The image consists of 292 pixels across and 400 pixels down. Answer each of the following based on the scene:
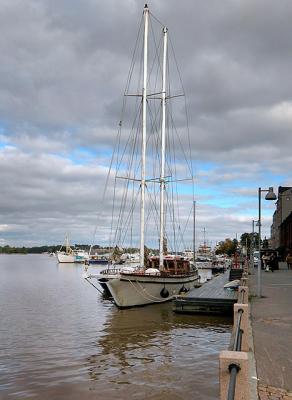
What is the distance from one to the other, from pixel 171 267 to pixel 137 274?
6.96m

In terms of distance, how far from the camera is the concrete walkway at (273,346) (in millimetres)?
7671

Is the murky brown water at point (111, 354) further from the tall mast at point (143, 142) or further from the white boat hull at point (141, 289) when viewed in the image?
the tall mast at point (143, 142)

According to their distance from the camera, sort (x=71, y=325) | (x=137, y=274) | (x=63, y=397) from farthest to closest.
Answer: (x=137, y=274)
(x=71, y=325)
(x=63, y=397)

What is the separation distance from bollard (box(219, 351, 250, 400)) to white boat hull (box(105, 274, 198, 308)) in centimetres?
2213

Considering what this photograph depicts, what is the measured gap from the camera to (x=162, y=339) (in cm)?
1852

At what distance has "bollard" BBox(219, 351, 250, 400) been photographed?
508 centimetres

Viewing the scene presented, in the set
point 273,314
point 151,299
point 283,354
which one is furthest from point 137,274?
point 283,354

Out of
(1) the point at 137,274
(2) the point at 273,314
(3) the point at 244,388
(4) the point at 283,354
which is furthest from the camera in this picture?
(1) the point at 137,274

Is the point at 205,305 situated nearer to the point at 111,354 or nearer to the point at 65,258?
the point at 111,354

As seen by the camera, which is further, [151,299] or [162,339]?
[151,299]

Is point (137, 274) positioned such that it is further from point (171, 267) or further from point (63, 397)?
point (63, 397)

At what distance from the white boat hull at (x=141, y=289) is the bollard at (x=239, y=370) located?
72.6 ft

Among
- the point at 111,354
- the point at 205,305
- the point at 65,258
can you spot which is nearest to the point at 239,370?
the point at 111,354

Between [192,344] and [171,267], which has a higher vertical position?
[171,267]
